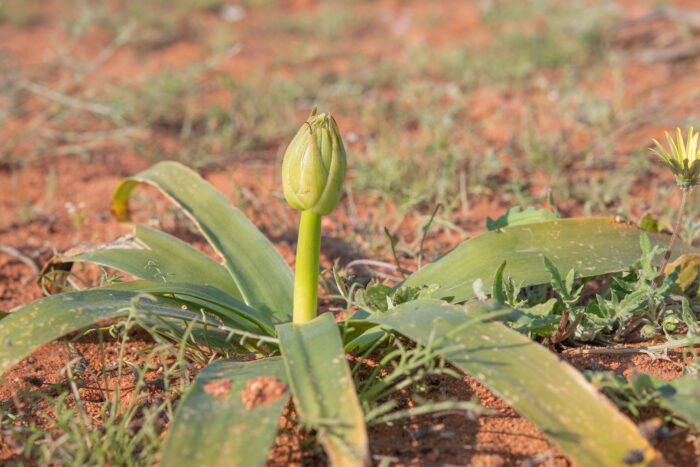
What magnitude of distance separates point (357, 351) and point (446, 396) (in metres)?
0.30

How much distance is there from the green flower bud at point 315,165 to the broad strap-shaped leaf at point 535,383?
350 mm

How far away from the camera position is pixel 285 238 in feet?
9.29

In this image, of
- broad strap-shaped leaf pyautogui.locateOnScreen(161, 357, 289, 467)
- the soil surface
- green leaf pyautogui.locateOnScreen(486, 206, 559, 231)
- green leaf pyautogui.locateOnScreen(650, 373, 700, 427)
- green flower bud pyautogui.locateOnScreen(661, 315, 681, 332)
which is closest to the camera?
broad strap-shaped leaf pyautogui.locateOnScreen(161, 357, 289, 467)

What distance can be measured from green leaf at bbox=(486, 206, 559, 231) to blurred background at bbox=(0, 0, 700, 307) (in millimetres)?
383

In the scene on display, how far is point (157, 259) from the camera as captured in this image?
6.72 ft

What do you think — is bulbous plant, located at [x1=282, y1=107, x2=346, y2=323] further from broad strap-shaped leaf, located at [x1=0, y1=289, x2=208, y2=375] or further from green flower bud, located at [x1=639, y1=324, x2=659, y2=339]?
green flower bud, located at [x1=639, y1=324, x2=659, y2=339]

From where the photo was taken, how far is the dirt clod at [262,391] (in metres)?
1.40

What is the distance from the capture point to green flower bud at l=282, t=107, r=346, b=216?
1566 mm

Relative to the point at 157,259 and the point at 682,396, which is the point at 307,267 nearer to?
the point at 157,259

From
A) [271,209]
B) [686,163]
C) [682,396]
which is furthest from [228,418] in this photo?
[271,209]

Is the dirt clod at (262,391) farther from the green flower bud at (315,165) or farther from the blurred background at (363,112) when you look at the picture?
the blurred background at (363,112)

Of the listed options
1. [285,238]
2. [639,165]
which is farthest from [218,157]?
[639,165]

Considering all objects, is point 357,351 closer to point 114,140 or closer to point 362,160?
point 362,160

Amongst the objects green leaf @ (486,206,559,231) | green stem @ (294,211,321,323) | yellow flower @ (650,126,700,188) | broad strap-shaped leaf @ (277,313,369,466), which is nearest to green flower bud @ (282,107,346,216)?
green stem @ (294,211,321,323)
